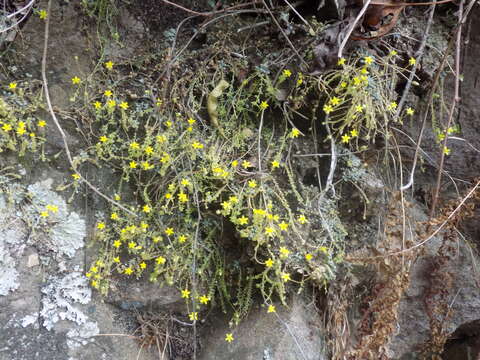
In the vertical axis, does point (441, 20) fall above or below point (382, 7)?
below

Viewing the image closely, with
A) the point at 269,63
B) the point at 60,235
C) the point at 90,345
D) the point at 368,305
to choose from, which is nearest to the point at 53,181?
the point at 60,235

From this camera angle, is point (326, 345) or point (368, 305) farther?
point (368, 305)

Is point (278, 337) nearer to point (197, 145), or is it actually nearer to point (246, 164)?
point (246, 164)

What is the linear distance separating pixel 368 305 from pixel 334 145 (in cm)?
89

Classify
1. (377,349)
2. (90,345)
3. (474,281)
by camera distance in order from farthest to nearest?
(474,281)
(377,349)
(90,345)

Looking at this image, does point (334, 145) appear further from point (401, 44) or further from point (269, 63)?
point (401, 44)

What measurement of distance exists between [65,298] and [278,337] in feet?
3.44

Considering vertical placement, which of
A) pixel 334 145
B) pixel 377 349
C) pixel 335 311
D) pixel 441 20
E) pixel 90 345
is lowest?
pixel 377 349

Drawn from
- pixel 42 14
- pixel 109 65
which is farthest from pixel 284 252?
pixel 42 14

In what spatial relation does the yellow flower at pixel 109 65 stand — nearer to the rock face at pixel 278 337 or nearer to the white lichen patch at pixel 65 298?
the white lichen patch at pixel 65 298

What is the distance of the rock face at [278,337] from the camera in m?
2.22

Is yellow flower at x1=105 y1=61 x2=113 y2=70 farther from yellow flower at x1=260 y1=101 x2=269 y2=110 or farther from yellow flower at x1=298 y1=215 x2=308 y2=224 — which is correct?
yellow flower at x1=298 y1=215 x2=308 y2=224

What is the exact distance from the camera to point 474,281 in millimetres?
2734

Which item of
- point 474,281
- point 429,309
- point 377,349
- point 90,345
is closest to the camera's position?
point 90,345
